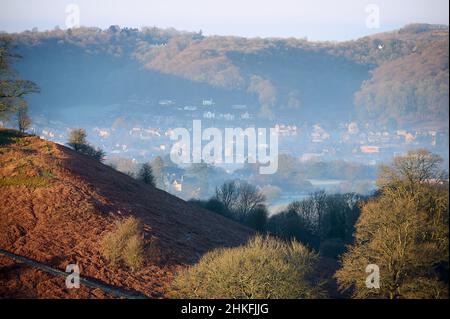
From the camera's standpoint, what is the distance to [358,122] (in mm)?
161000

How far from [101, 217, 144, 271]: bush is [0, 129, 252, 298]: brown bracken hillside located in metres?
0.30

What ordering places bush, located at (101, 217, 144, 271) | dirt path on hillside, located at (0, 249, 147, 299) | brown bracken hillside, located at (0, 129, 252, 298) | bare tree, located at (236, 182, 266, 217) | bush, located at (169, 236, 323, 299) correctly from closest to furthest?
bush, located at (169, 236, 323, 299), dirt path on hillside, located at (0, 249, 147, 299), brown bracken hillside, located at (0, 129, 252, 298), bush, located at (101, 217, 144, 271), bare tree, located at (236, 182, 266, 217)

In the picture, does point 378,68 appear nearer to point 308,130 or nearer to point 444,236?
point 308,130

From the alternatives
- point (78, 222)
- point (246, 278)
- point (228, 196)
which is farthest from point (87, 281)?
point (228, 196)

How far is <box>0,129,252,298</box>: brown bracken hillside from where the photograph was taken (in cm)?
2153

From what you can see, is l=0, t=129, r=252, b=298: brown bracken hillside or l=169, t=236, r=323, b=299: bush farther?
l=0, t=129, r=252, b=298: brown bracken hillside

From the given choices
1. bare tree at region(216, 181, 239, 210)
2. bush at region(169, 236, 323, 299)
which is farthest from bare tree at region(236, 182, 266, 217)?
bush at region(169, 236, 323, 299)

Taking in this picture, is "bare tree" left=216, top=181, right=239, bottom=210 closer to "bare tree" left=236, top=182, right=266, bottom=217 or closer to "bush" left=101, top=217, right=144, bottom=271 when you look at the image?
"bare tree" left=236, top=182, right=266, bottom=217

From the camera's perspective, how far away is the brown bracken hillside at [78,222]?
2153 centimetres

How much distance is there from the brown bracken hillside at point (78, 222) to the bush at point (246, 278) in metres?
1.74

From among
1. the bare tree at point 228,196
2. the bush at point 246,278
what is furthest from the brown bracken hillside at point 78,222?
the bare tree at point 228,196

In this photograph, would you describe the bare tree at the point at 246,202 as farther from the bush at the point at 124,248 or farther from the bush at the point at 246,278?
the bush at the point at 246,278

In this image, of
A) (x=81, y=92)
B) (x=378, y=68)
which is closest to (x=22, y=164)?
(x=81, y=92)
